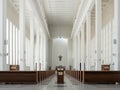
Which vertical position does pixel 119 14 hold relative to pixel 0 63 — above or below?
above

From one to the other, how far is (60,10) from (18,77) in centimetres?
2364

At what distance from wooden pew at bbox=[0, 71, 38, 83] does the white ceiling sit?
1814cm

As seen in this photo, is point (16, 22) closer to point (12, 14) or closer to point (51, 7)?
point (12, 14)

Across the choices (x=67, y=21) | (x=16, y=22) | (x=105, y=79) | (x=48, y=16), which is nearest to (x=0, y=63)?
(x=105, y=79)

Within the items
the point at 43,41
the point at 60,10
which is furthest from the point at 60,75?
the point at 43,41

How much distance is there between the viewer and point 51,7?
35188mm

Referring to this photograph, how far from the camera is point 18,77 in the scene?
47.1ft

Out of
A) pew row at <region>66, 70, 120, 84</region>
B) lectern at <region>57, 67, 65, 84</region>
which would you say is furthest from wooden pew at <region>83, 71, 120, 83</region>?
lectern at <region>57, 67, 65, 84</region>

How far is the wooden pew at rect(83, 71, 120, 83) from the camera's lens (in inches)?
559

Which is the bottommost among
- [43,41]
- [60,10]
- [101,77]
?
[101,77]

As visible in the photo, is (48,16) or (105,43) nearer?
(105,43)

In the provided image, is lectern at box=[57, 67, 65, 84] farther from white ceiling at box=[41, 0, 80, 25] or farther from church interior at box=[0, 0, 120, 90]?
white ceiling at box=[41, 0, 80, 25]

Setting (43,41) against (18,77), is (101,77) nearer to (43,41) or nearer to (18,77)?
(18,77)

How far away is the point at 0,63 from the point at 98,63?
22.9ft
